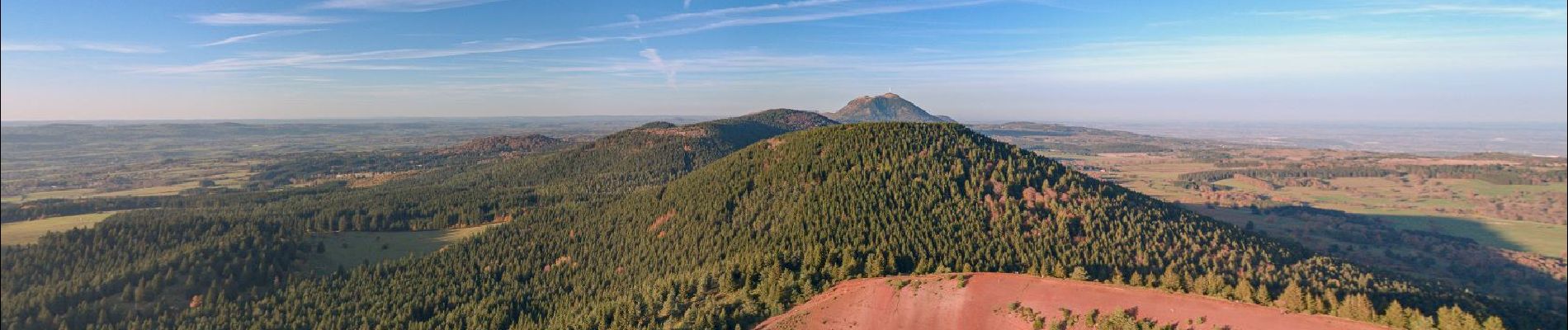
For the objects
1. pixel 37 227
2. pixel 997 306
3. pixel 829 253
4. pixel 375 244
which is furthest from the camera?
pixel 375 244

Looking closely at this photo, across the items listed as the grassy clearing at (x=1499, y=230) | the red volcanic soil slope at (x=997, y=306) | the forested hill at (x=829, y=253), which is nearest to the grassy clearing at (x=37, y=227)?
the forested hill at (x=829, y=253)

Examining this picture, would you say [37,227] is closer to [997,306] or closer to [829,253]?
[829,253]

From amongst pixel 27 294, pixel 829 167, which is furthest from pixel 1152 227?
pixel 27 294

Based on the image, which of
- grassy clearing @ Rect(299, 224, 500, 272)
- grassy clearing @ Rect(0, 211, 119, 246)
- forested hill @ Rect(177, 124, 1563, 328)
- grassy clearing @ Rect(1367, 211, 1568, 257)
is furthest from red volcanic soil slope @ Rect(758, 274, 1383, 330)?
grassy clearing @ Rect(1367, 211, 1568, 257)

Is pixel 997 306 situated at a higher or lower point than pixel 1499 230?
higher

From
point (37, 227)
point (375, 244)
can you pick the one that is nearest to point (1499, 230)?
point (375, 244)

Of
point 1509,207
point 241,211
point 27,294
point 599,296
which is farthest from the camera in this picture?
point 241,211

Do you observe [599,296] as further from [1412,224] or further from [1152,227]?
[1412,224]
